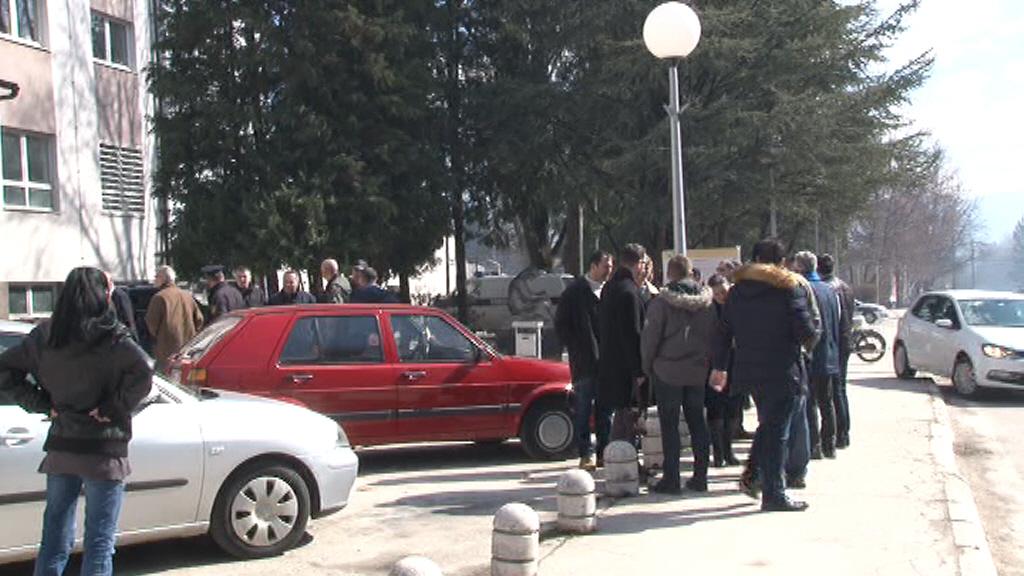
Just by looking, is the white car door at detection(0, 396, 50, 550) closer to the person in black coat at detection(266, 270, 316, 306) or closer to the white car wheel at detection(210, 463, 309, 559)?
the white car wheel at detection(210, 463, 309, 559)

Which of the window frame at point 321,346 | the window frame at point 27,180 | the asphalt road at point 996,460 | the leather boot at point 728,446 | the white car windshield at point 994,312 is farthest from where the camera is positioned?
the window frame at point 27,180

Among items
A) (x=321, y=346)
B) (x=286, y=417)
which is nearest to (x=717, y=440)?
(x=321, y=346)

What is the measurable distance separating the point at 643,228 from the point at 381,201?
20.5ft

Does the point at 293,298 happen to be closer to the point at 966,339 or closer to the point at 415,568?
the point at 415,568

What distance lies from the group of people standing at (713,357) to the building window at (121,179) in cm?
1840

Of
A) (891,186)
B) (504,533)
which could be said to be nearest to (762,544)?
(504,533)

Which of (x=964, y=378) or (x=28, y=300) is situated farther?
(x=28, y=300)

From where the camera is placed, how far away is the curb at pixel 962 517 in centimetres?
605

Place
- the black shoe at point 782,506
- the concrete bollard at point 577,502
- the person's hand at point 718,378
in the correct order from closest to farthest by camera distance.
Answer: the concrete bollard at point 577,502
the black shoe at point 782,506
the person's hand at point 718,378

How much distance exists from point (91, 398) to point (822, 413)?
22.1 feet

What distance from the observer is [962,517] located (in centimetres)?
711

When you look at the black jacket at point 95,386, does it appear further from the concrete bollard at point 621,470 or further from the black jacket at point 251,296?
the black jacket at point 251,296

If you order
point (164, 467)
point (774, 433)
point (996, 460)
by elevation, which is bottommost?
point (996, 460)

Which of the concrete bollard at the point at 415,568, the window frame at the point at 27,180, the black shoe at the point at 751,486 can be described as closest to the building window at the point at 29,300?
the window frame at the point at 27,180
